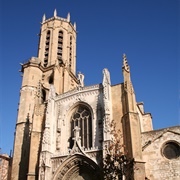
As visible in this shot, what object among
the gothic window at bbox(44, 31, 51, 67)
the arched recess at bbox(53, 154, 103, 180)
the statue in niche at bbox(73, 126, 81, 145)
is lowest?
the arched recess at bbox(53, 154, 103, 180)

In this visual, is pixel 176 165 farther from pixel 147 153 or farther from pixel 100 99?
pixel 100 99

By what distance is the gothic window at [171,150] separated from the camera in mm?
18188

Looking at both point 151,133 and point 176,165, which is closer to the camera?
point 176,165

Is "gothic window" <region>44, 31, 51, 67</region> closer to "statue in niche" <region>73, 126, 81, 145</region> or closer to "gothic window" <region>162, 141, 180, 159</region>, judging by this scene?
"statue in niche" <region>73, 126, 81, 145</region>

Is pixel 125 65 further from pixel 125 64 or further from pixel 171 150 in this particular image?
pixel 171 150

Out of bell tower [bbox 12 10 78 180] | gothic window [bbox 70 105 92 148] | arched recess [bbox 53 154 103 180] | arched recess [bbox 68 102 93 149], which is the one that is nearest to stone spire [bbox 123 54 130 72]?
arched recess [bbox 68 102 93 149]

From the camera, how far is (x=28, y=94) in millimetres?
26828

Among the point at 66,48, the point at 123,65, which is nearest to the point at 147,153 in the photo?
the point at 123,65

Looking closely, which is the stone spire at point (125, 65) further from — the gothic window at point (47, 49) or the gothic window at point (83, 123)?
the gothic window at point (47, 49)

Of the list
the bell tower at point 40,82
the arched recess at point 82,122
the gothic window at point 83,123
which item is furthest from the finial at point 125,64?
the bell tower at point 40,82

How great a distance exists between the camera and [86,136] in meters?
Answer: 20.5

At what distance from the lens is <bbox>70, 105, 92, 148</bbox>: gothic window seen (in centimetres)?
2033

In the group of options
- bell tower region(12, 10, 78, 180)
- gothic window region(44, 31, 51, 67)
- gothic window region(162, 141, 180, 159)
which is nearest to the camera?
gothic window region(162, 141, 180, 159)

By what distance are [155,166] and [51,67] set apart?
658 inches
